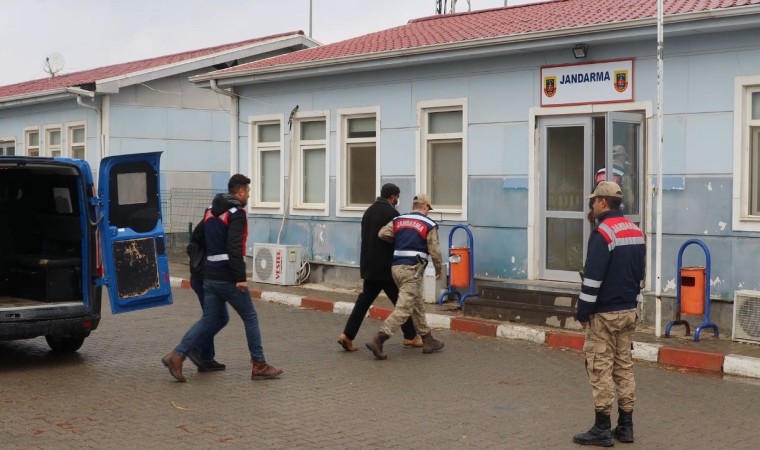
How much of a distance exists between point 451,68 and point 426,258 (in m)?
4.79

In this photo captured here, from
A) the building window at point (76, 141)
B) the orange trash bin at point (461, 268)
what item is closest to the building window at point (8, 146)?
the building window at point (76, 141)

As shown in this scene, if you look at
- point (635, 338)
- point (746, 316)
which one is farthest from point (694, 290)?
point (635, 338)

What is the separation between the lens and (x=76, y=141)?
76.2 feet

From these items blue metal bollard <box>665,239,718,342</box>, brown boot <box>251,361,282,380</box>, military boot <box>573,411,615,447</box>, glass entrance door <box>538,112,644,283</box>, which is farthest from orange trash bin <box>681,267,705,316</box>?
brown boot <box>251,361,282,380</box>

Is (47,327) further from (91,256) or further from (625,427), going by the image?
(625,427)

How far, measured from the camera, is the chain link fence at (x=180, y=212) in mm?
21656

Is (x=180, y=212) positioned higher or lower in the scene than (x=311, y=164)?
lower

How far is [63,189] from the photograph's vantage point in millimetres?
10453

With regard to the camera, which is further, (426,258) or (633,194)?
(633,194)

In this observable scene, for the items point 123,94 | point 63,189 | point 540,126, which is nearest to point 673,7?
point 540,126

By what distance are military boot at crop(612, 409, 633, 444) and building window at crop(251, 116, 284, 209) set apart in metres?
11.1

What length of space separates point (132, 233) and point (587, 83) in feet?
→ 20.6

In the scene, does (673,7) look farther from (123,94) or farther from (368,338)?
(123,94)

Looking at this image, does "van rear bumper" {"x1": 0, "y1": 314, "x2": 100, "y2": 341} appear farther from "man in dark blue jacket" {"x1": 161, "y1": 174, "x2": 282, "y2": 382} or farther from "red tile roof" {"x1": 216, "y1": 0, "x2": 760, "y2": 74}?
"red tile roof" {"x1": 216, "y1": 0, "x2": 760, "y2": 74}
